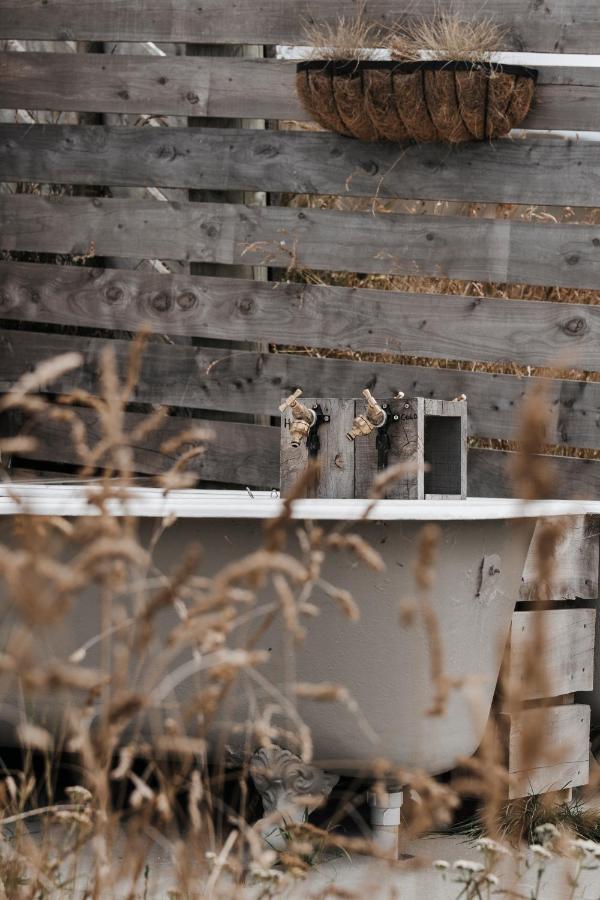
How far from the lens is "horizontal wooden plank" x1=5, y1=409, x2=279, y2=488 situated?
3.47 m

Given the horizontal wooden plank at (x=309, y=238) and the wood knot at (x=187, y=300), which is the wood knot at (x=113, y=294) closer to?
the horizontal wooden plank at (x=309, y=238)

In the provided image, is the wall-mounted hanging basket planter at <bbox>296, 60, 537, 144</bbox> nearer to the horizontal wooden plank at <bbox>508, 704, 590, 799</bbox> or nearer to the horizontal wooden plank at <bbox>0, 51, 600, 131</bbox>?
the horizontal wooden plank at <bbox>0, 51, 600, 131</bbox>

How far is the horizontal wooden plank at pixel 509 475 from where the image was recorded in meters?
3.00

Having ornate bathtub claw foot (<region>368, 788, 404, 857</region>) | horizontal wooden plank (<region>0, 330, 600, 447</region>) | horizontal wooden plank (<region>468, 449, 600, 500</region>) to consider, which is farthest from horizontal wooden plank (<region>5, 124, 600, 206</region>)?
ornate bathtub claw foot (<region>368, 788, 404, 857</region>)

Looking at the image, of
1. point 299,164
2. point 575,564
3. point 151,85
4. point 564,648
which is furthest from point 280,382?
point 564,648

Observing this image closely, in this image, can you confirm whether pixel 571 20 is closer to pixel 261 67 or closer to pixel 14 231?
pixel 261 67

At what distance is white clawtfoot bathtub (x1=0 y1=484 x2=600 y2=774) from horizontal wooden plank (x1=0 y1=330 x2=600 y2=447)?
3.35ft

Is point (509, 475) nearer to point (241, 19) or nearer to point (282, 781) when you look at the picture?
point (282, 781)

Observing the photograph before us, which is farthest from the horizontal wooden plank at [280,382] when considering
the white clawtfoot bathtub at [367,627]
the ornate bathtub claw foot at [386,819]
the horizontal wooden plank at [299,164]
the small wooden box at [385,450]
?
the ornate bathtub claw foot at [386,819]

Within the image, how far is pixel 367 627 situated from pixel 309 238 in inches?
65.8

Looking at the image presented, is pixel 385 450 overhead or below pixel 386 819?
overhead

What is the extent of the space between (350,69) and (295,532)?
1641 mm

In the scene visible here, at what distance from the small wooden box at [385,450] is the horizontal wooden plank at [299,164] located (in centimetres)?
74

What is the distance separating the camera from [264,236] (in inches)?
135
